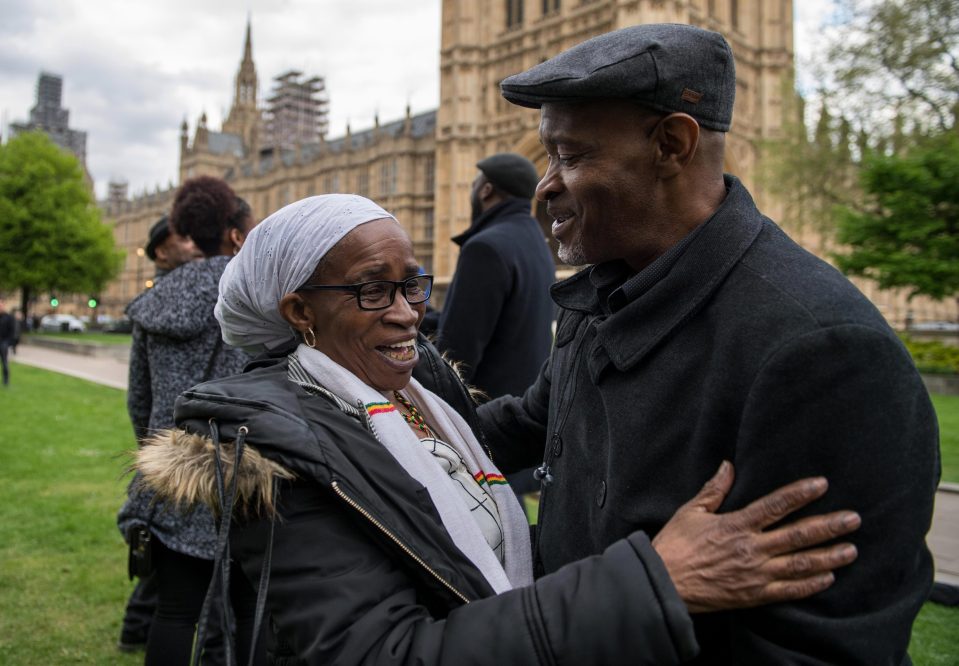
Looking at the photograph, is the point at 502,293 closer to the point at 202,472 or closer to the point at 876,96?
the point at 202,472

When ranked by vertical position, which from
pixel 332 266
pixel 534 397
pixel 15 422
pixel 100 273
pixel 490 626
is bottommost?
pixel 15 422

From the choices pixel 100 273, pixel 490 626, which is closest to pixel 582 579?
pixel 490 626

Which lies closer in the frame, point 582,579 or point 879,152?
point 582,579

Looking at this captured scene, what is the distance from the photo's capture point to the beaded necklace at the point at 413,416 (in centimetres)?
199

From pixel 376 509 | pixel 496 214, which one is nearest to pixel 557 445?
pixel 376 509

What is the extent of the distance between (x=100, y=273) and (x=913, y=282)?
43.0 metres

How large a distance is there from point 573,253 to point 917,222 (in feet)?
64.2

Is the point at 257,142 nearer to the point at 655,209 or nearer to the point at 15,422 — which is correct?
the point at 15,422

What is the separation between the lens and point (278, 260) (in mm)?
1859

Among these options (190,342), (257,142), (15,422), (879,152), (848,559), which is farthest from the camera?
(257,142)

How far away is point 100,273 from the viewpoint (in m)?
45.5

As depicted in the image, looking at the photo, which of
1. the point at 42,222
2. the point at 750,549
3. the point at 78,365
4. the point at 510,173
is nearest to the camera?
the point at 750,549

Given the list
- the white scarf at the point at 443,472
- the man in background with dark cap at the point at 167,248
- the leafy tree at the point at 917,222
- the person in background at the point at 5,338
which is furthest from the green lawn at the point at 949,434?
the person in background at the point at 5,338

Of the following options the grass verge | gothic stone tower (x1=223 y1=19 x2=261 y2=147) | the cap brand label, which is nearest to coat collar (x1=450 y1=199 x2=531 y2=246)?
the grass verge
